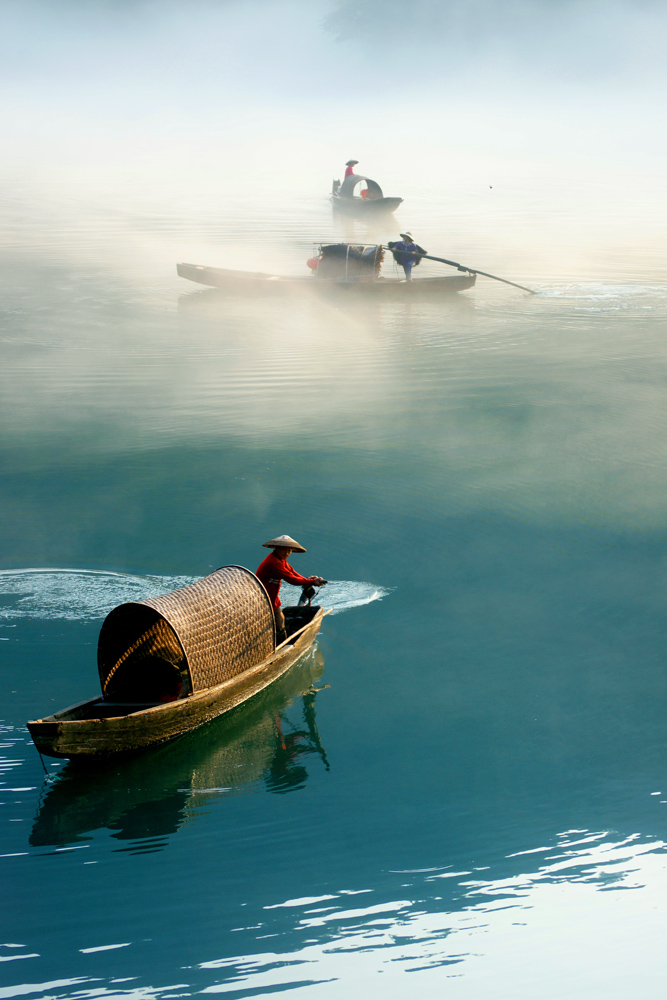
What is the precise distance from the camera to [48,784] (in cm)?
705

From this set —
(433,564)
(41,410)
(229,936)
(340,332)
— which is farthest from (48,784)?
(340,332)

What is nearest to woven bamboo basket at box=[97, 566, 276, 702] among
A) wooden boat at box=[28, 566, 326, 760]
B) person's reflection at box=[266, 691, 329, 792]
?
wooden boat at box=[28, 566, 326, 760]

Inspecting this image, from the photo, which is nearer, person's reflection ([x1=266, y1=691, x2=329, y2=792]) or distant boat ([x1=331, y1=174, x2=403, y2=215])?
person's reflection ([x1=266, y1=691, x2=329, y2=792])

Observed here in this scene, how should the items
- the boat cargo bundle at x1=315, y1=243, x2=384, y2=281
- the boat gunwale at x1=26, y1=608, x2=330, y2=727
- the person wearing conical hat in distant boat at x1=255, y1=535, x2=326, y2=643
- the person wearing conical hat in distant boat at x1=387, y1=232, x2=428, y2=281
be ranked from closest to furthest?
the boat gunwale at x1=26, y1=608, x2=330, y2=727
the person wearing conical hat in distant boat at x1=255, y1=535, x2=326, y2=643
the person wearing conical hat in distant boat at x1=387, y1=232, x2=428, y2=281
the boat cargo bundle at x1=315, y1=243, x2=384, y2=281

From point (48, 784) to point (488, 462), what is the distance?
9.00 metres

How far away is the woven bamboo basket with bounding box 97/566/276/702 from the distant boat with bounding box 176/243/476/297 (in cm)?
1899

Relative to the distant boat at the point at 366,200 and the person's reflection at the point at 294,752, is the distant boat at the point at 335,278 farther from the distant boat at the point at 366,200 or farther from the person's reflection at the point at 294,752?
the distant boat at the point at 366,200

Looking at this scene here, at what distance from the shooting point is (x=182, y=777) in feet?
23.9

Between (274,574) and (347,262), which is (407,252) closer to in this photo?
(347,262)

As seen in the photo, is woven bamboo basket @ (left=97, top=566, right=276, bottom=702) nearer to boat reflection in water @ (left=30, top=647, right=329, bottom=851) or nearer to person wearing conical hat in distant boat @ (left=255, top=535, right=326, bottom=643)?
person wearing conical hat in distant boat @ (left=255, top=535, right=326, bottom=643)

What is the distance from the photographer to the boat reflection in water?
6.71 meters

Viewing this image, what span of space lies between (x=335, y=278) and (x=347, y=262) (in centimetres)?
62

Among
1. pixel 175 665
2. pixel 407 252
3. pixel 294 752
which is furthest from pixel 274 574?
pixel 407 252

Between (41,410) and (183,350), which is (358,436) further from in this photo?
(183,350)
